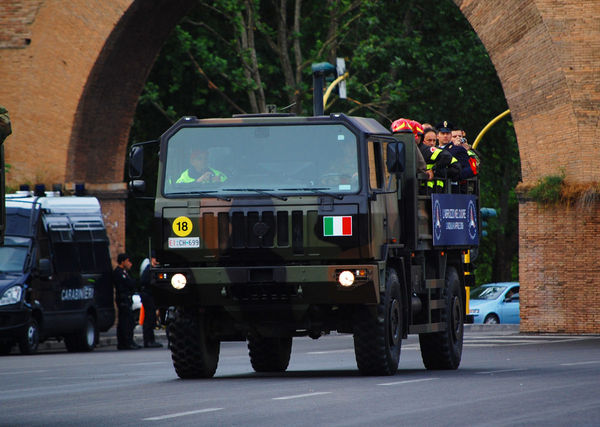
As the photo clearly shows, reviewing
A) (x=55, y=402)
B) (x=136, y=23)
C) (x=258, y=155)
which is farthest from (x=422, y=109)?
(x=55, y=402)

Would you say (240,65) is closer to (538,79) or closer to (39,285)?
(538,79)

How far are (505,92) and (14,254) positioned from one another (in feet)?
35.3

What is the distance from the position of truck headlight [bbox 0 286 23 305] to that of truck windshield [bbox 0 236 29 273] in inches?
A: 18.3

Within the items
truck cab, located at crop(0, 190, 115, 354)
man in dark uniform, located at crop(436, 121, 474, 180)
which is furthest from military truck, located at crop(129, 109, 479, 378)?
truck cab, located at crop(0, 190, 115, 354)

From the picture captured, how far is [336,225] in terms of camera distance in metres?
15.8

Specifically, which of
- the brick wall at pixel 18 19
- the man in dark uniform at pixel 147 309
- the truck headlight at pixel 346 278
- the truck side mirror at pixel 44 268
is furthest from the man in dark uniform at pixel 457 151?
the brick wall at pixel 18 19

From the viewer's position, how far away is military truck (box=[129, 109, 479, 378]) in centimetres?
1583

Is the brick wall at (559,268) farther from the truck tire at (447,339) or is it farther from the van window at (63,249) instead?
the truck tire at (447,339)

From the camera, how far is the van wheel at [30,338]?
25.1 metres

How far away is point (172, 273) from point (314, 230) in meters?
1.53

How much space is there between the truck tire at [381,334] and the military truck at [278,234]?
1 cm

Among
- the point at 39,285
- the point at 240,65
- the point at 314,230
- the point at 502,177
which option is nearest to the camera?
the point at 314,230

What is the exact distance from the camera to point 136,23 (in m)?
34.4

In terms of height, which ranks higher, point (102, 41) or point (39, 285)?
point (102, 41)
